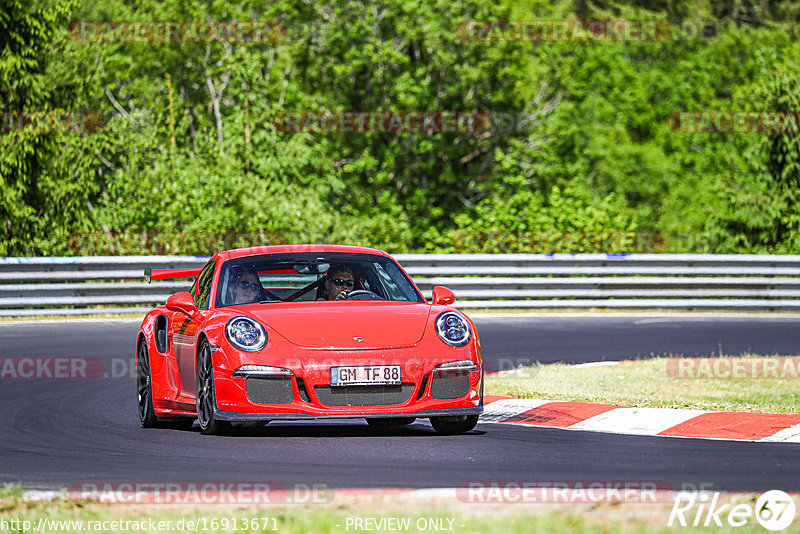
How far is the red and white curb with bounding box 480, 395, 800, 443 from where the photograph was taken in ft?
29.1

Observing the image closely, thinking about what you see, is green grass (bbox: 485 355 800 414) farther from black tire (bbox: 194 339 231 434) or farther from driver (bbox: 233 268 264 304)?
black tire (bbox: 194 339 231 434)

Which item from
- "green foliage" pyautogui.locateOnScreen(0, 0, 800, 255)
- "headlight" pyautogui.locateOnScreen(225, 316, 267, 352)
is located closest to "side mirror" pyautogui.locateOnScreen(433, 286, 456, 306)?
"headlight" pyautogui.locateOnScreen(225, 316, 267, 352)

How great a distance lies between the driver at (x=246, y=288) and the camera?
9031 mm

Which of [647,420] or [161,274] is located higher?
[161,274]

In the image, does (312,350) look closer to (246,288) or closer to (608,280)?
(246,288)

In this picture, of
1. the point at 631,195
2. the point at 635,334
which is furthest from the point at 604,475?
the point at 631,195

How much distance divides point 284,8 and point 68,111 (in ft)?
36.6

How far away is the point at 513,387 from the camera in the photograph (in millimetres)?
11516

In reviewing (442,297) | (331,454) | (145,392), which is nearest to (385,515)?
(331,454)

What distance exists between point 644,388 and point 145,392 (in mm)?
4279

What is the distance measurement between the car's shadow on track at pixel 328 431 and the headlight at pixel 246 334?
0.72m

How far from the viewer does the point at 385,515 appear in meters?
5.45

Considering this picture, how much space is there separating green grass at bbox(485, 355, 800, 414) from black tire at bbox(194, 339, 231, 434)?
3.22 metres

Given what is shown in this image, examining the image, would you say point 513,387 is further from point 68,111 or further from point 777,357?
point 68,111
